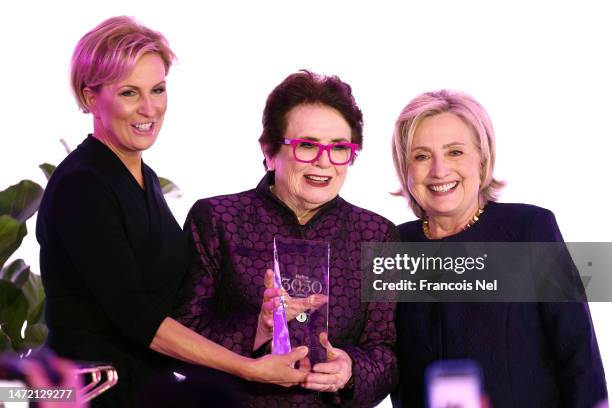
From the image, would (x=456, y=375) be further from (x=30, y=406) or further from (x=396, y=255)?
(x=30, y=406)

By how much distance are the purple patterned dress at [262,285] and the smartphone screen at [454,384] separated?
10 centimetres

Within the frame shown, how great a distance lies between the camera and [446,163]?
2.24 m

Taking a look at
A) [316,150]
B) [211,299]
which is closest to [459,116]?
[316,150]

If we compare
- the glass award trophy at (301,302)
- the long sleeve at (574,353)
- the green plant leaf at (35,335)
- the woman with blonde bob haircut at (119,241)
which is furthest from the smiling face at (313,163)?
the green plant leaf at (35,335)

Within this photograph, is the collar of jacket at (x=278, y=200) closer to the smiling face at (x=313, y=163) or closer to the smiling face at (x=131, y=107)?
the smiling face at (x=313, y=163)

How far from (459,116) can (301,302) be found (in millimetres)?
631

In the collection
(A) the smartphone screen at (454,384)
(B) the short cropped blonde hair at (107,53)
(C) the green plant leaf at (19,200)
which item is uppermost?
(B) the short cropped blonde hair at (107,53)

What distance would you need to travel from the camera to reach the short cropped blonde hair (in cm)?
203

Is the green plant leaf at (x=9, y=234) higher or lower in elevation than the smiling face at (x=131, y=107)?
lower

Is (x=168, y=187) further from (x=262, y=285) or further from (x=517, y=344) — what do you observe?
(x=517, y=344)

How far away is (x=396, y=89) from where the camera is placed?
3.43 m

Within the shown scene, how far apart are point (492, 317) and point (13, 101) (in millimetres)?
2195

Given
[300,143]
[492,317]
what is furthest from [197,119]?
[492,317]

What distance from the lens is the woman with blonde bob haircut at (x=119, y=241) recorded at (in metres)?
1.96
